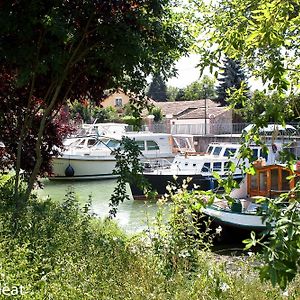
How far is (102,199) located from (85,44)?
46.7 ft

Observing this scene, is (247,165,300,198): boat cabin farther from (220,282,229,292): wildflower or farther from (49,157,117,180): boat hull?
(49,157,117,180): boat hull

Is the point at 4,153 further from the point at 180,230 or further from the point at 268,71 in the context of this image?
the point at 268,71

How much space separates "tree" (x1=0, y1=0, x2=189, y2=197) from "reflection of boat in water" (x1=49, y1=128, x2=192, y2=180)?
18239 millimetres

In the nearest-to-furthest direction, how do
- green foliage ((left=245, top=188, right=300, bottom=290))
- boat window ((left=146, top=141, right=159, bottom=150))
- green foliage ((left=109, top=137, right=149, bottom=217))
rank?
green foliage ((left=245, top=188, right=300, bottom=290)) < green foliage ((left=109, top=137, right=149, bottom=217)) < boat window ((left=146, top=141, right=159, bottom=150))

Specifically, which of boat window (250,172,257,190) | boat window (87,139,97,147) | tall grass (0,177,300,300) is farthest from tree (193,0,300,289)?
boat window (87,139,97,147)

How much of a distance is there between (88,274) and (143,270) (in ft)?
1.72

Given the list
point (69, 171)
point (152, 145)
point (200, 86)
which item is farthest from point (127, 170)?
point (152, 145)

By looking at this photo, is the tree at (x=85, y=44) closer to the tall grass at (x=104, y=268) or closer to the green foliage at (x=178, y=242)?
the tall grass at (x=104, y=268)

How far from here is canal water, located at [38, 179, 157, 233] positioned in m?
15.0

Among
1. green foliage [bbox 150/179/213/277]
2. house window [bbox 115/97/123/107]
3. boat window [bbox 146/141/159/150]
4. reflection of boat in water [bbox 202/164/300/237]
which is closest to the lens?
green foliage [bbox 150/179/213/277]

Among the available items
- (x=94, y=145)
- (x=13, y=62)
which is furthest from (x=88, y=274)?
→ (x=94, y=145)

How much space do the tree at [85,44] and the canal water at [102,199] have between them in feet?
19.0

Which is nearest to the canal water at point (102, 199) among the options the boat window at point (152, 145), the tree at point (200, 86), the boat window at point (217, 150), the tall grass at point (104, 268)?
the boat window at point (152, 145)

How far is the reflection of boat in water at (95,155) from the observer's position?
26875 mm
